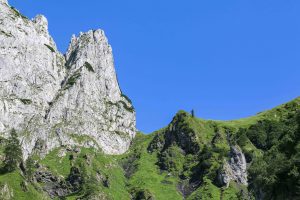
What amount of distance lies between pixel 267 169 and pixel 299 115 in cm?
1947

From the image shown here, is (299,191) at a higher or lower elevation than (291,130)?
lower

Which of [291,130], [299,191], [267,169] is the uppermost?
[291,130]

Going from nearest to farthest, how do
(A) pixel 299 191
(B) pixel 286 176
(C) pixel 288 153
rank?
(A) pixel 299 191 → (B) pixel 286 176 → (C) pixel 288 153

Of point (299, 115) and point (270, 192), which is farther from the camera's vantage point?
point (299, 115)

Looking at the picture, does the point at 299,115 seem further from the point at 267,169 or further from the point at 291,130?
the point at 267,169

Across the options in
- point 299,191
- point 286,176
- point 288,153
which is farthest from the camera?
point 288,153

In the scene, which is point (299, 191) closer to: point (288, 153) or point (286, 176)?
point (286, 176)

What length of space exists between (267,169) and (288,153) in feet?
24.3

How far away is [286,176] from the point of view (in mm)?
Result: 121375

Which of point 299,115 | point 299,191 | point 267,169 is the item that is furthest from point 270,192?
point 299,115

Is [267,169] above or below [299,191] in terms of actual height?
above

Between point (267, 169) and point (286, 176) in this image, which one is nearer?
point (286, 176)

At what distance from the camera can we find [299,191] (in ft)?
373

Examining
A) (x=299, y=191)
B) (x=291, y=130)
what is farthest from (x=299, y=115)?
(x=299, y=191)
